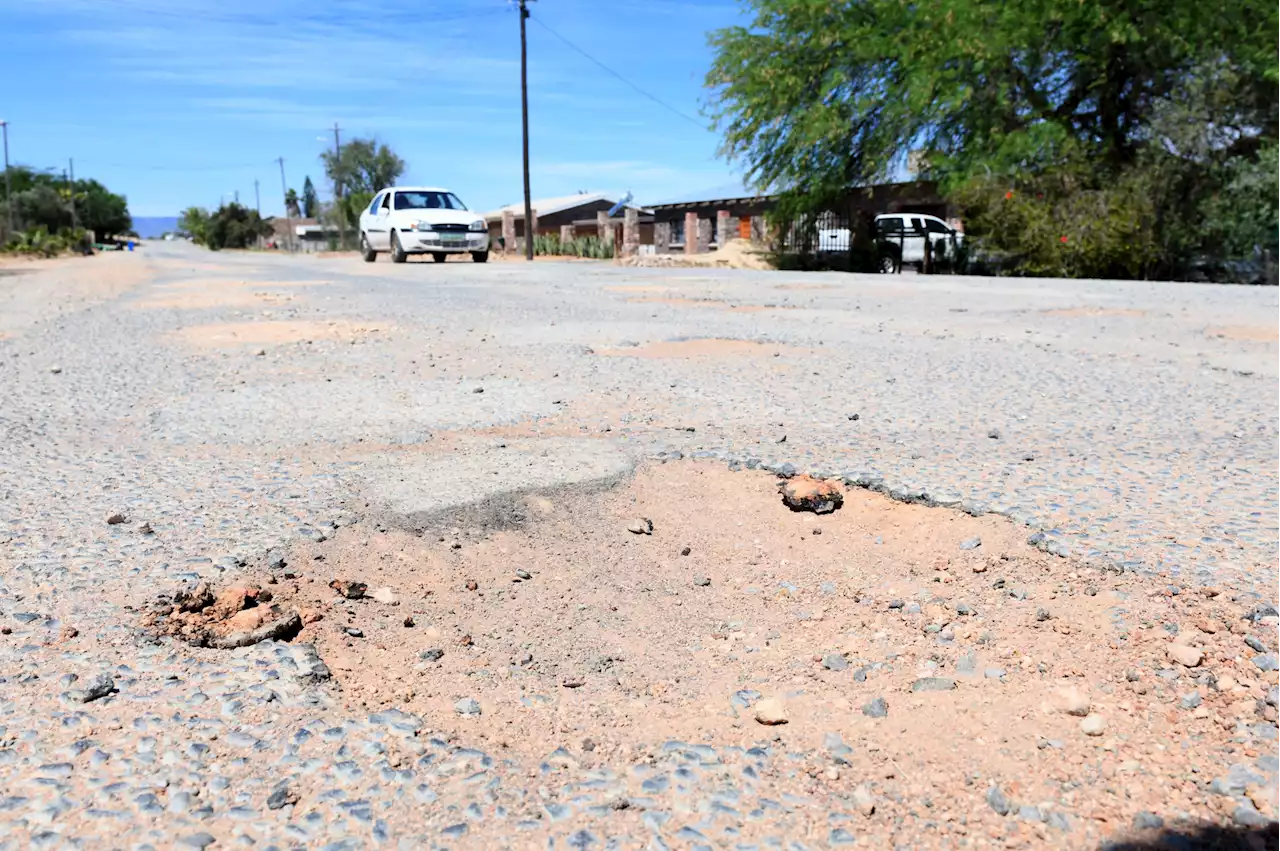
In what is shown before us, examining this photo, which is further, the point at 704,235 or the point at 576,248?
the point at 576,248

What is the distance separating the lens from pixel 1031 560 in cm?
295

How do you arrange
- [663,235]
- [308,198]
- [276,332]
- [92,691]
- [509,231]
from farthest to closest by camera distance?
[308,198], [509,231], [663,235], [276,332], [92,691]

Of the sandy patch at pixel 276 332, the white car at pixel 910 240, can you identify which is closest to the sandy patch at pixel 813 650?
the sandy patch at pixel 276 332

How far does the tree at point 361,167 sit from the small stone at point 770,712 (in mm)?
77014

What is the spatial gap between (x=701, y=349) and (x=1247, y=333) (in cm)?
457

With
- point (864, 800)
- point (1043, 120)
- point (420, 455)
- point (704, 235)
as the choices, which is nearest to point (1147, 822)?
point (864, 800)

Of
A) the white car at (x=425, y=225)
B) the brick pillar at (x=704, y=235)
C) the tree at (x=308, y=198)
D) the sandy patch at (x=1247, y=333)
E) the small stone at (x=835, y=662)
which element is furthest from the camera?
the tree at (x=308, y=198)

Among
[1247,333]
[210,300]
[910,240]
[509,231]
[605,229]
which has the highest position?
[509,231]

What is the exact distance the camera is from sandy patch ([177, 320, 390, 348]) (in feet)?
26.9

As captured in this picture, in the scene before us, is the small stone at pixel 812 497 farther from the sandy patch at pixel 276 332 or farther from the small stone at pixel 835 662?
the sandy patch at pixel 276 332

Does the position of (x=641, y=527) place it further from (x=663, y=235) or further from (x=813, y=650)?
(x=663, y=235)

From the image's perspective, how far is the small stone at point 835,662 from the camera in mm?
2416

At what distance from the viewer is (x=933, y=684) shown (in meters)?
2.31

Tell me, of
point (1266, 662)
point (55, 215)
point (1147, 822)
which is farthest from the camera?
point (55, 215)
